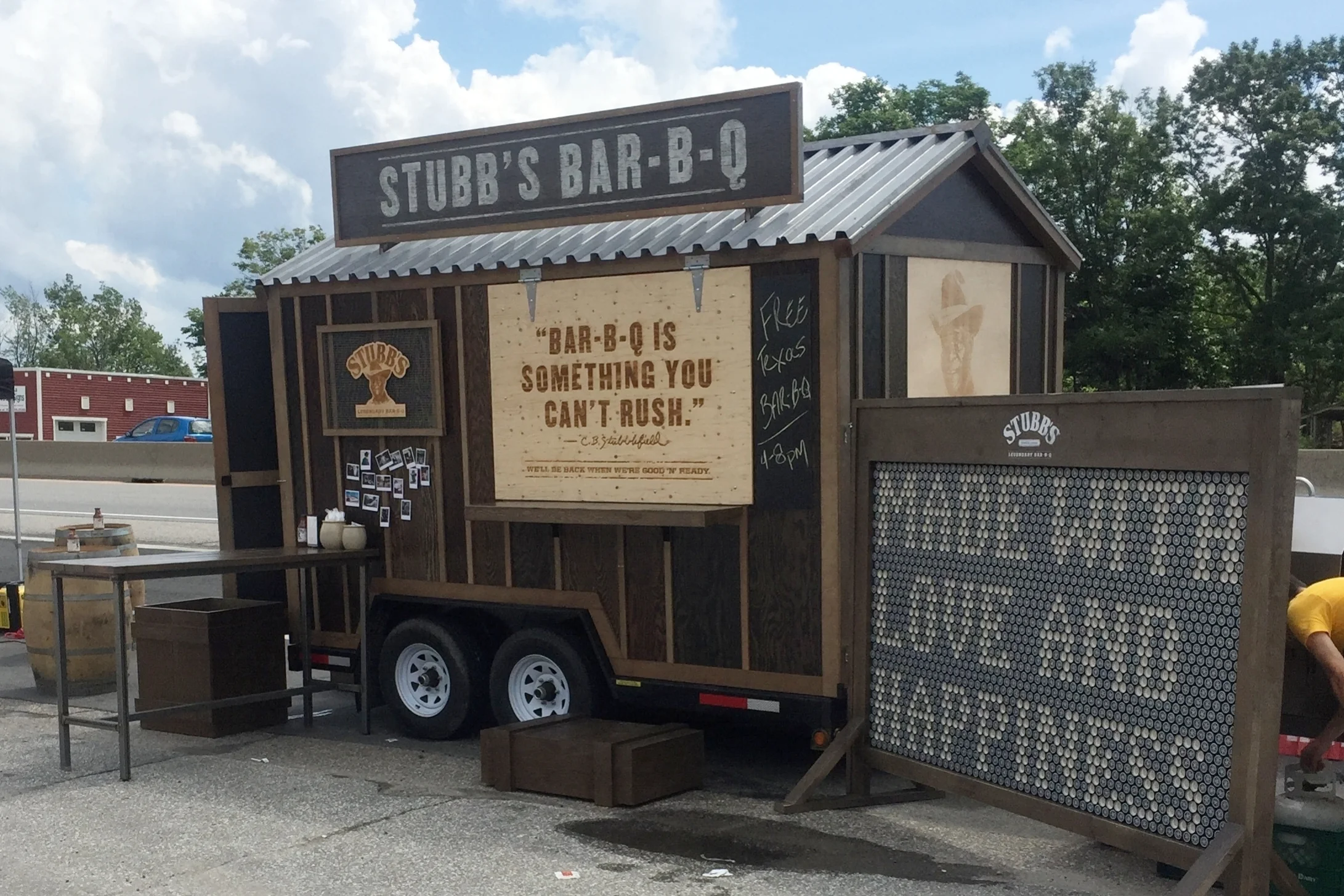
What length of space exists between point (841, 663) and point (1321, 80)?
38.1 metres

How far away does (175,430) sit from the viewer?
129 feet

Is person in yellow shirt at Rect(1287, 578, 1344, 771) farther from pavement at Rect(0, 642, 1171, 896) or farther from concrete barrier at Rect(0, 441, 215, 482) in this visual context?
concrete barrier at Rect(0, 441, 215, 482)

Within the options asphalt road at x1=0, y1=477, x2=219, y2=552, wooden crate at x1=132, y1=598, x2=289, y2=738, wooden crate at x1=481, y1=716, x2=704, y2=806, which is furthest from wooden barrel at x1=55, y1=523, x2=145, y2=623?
asphalt road at x1=0, y1=477, x2=219, y2=552

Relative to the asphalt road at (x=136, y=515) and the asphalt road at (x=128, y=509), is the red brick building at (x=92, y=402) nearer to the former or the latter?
the asphalt road at (x=136, y=515)

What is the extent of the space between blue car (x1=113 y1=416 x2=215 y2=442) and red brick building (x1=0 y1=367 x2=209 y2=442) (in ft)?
55.1

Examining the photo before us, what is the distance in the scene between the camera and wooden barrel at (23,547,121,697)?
1047 centimetres

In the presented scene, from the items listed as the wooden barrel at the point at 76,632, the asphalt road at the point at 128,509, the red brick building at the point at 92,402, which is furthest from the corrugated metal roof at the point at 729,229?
the red brick building at the point at 92,402

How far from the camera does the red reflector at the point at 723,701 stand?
7598mm

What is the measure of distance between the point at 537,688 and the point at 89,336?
358 feet

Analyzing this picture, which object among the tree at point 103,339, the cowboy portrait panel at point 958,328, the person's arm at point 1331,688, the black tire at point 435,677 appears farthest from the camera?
the tree at point 103,339

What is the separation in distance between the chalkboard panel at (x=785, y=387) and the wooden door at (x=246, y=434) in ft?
12.6

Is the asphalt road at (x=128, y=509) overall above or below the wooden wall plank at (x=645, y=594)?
below

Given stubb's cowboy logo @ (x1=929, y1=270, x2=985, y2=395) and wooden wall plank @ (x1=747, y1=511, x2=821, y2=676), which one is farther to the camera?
stubb's cowboy logo @ (x1=929, y1=270, x2=985, y2=395)

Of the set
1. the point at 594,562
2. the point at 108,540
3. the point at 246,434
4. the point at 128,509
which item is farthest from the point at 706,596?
the point at 128,509
